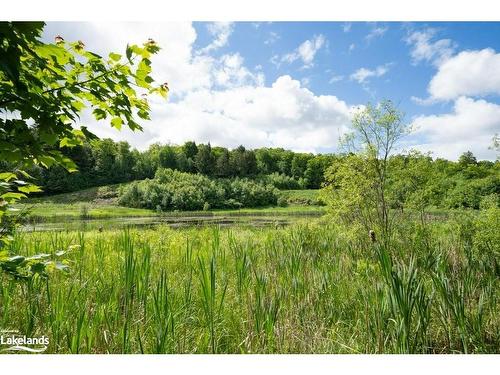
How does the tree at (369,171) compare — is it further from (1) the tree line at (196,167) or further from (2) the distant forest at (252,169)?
(1) the tree line at (196,167)

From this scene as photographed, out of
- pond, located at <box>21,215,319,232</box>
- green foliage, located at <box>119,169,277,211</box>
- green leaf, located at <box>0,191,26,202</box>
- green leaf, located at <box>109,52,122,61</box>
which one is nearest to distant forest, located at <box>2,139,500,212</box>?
green foliage, located at <box>119,169,277,211</box>

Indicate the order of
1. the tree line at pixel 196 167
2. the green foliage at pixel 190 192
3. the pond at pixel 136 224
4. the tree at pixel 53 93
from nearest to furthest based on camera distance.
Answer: the tree at pixel 53 93
the pond at pixel 136 224
the tree line at pixel 196 167
the green foliage at pixel 190 192

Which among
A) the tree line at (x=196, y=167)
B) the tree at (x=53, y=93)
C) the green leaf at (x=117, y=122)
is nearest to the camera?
the tree at (x=53, y=93)

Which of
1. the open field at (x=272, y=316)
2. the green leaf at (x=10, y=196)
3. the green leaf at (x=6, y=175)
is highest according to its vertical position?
the green leaf at (x=6, y=175)

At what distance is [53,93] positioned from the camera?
1.86m

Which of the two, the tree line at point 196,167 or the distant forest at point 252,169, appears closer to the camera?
the distant forest at point 252,169

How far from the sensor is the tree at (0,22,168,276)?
1474 mm

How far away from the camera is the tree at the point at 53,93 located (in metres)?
1.47

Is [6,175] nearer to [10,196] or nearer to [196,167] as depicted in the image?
[10,196]

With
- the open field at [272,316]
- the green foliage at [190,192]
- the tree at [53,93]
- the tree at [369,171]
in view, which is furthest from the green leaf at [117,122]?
the green foliage at [190,192]

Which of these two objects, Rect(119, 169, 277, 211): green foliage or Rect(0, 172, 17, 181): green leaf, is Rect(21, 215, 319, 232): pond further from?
Rect(0, 172, 17, 181): green leaf

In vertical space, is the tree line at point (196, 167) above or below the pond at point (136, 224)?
above

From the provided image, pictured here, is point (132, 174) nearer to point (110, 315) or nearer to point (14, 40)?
point (110, 315)

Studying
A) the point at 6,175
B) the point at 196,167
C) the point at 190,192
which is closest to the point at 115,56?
the point at 6,175
